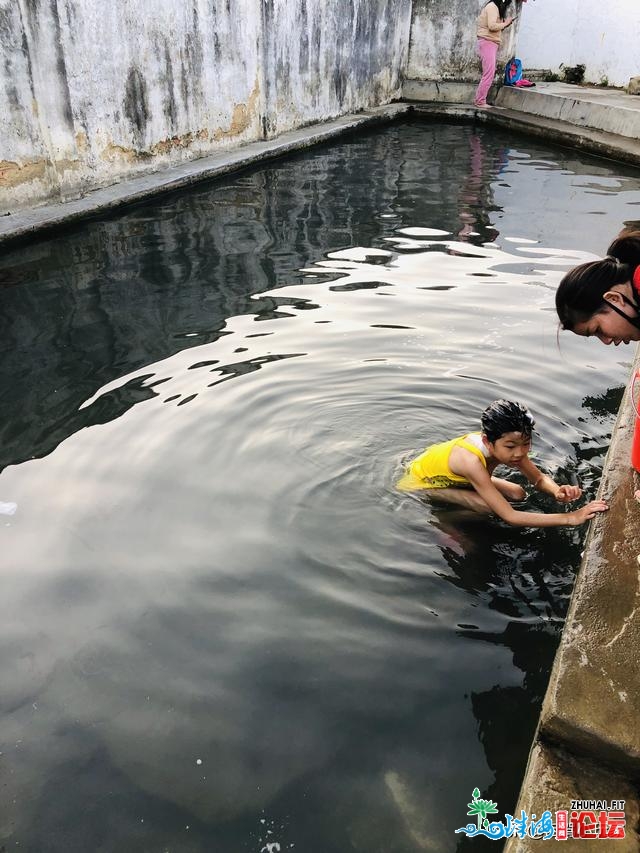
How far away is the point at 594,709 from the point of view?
2.35 meters

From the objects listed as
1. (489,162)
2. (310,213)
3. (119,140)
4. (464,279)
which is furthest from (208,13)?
(464,279)

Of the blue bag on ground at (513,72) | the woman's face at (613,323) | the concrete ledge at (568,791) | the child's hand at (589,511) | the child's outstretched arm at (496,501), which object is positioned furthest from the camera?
the blue bag on ground at (513,72)

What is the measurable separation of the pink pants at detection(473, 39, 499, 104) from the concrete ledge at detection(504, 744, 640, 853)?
17133 millimetres

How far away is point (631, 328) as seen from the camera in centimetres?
295

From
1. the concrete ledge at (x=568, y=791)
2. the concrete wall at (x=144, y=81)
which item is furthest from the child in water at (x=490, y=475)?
the concrete wall at (x=144, y=81)

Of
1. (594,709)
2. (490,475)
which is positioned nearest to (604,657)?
(594,709)

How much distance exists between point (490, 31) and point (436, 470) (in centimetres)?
1552

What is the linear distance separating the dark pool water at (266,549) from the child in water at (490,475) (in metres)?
0.16

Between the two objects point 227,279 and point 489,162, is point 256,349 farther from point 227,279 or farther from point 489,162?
point 489,162

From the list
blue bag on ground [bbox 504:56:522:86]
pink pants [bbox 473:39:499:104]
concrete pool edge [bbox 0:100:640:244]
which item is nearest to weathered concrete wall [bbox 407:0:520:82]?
blue bag on ground [bbox 504:56:522:86]

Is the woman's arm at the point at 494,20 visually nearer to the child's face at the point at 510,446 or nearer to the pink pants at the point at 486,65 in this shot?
the pink pants at the point at 486,65

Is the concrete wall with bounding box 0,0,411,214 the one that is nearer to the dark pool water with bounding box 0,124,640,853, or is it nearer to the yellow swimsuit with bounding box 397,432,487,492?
the dark pool water with bounding box 0,124,640,853

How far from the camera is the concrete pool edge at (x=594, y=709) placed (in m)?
2.21

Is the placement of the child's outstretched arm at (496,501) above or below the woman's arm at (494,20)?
below
